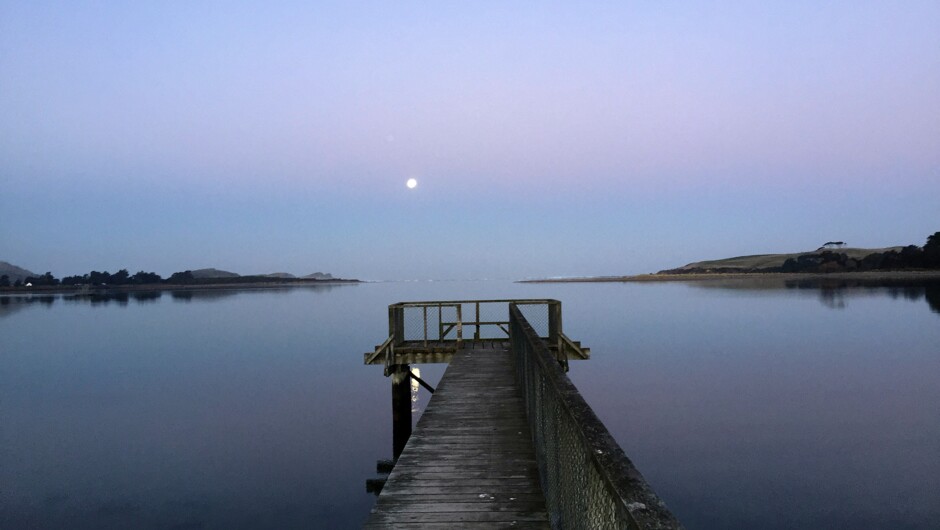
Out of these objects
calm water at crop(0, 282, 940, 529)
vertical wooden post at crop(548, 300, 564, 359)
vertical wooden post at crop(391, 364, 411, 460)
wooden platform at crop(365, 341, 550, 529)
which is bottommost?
calm water at crop(0, 282, 940, 529)

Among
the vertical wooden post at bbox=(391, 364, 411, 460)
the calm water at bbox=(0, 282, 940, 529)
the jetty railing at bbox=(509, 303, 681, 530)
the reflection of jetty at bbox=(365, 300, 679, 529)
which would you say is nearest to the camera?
the jetty railing at bbox=(509, 303, 681, 530)

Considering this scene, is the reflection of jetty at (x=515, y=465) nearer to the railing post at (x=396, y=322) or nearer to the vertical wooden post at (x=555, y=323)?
the vertical wooden post at (x=555, y=323)

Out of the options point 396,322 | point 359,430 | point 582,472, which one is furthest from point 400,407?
point 582,472

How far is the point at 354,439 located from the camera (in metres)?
21.2

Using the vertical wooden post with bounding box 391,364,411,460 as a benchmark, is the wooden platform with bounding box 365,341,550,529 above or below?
above

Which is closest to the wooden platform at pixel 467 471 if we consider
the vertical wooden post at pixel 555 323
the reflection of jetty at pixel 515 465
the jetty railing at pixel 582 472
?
the reflection of jetty at pixel 515 465

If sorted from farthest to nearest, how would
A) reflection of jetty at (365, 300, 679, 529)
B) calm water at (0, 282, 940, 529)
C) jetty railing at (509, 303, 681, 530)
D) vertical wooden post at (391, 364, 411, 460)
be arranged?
vertical wooden post at (391, 364, 411, 460), calm water at (0, 282, 940, 529), reflection of jetty at (365, 300, 679, 529), jetty railing at (509, 303, 681, 530)

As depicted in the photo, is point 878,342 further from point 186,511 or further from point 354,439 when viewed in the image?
point 186,511

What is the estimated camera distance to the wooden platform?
16.3ft

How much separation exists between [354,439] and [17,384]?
28.3 m

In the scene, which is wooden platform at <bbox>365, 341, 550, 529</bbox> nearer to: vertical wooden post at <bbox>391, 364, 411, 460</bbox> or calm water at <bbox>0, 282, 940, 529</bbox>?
vertical wooden post at <bbox>391, 364, 411, 460</bbox>

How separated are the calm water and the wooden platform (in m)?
7.58


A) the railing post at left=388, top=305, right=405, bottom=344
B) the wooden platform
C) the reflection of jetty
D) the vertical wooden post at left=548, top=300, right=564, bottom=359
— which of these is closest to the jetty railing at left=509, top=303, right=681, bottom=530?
the reflection of jetty

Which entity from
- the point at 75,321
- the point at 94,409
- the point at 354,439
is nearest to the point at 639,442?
the point at 354,439
